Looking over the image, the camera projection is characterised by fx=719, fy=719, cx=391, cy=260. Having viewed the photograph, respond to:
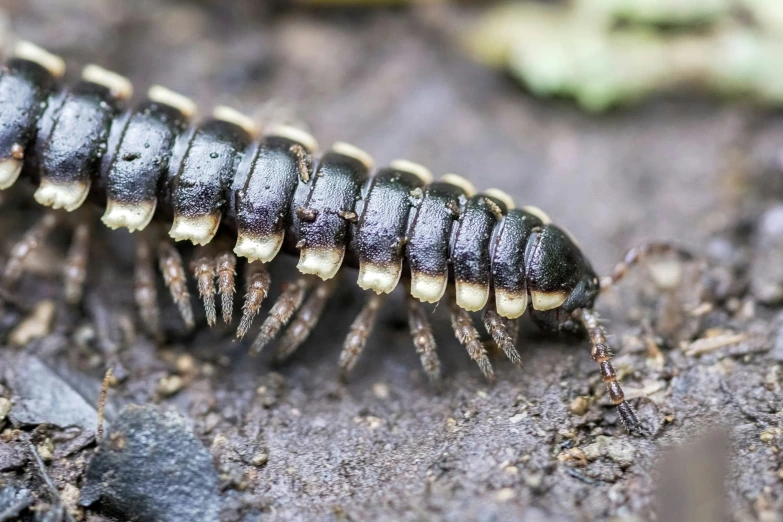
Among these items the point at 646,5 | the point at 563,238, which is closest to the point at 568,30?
the point at 646,5

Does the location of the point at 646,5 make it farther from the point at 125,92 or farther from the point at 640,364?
the point at 125,92

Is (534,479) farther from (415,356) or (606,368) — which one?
(415,356)

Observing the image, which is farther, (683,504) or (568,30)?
(568,30)

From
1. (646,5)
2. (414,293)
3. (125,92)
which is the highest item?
(646,5)

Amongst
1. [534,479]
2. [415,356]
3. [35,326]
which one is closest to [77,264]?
[35,326]

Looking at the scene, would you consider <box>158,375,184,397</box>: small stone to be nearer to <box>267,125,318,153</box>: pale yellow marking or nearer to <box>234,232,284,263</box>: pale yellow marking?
<box>234,232,284,263</box>: pale yellow marking

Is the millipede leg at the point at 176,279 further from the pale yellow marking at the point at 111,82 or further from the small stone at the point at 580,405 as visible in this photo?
the small stone at the point at 580,405

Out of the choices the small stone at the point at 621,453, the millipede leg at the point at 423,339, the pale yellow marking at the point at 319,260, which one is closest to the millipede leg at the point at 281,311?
the pale yellow marking at the point at 319,260
